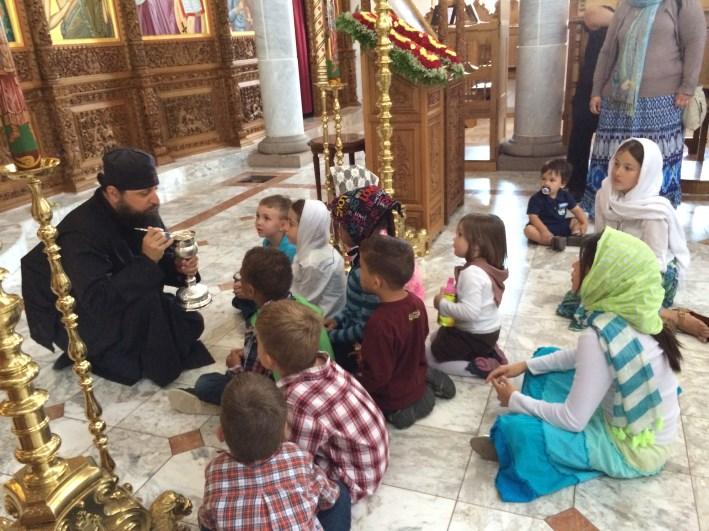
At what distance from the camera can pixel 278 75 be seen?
7.82 m

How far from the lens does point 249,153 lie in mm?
8594

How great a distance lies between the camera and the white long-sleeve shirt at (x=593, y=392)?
1963 mm

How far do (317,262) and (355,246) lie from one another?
0.22 meters

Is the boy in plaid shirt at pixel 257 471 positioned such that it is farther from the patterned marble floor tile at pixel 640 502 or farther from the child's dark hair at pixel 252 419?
the patterned marble floor tile at pixel 640 502

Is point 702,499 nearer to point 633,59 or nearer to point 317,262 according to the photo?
point 317,262

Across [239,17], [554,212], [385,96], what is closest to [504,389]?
[385,96]

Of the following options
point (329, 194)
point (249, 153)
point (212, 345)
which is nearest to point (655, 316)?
point (212, 345)

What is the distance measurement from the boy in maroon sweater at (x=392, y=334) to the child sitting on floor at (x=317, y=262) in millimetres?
620

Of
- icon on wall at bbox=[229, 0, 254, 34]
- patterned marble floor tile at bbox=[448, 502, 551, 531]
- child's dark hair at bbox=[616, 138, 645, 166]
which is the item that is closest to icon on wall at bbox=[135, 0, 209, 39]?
icon on wall at bbox=[229, 0, 254, 34]

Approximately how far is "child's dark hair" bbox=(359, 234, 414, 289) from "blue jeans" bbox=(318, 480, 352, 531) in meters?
0.78

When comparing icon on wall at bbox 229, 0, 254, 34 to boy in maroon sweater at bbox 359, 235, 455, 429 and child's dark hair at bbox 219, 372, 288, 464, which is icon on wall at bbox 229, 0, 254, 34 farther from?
child's dark hair at bbox 219, 372, 288, 464

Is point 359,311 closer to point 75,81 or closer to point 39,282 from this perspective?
point 39,282

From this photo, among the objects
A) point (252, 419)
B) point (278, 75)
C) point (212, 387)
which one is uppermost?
point (278, 75)

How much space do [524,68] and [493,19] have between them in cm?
89
